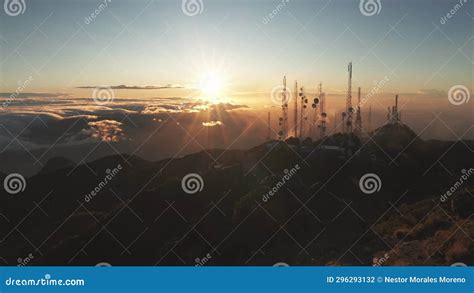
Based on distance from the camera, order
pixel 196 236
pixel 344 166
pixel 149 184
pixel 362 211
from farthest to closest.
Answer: pixel 344 166 < pixel 149 184 < pixel 362 211 < pixel 196 236

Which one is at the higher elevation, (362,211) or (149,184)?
(149,184)

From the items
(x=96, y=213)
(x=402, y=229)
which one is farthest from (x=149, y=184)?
(x=402, y=229)

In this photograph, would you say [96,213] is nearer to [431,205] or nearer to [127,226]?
[127,226]

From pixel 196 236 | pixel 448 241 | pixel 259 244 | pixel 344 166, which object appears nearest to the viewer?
pixel 448 241

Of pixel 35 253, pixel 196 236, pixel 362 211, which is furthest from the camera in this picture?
pixel 35 253

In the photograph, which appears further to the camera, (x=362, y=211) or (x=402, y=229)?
(x=362, y=211)

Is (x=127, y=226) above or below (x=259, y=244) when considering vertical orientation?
above
